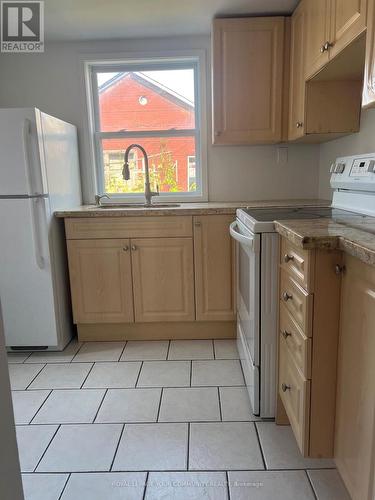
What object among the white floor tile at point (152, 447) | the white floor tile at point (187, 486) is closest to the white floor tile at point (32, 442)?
the white floor tile at point (152, 447)

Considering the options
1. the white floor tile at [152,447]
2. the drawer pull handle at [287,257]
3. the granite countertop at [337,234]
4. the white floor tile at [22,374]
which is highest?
the granite countertop at [337,234]

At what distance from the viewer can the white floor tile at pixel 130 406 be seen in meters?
1.71

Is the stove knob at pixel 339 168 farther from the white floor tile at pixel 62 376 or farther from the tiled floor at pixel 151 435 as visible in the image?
the white floor tile at pixel 62 376

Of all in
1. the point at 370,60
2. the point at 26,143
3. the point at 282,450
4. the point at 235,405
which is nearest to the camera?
the point at 370,60

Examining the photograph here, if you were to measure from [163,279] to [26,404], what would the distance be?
1.06m

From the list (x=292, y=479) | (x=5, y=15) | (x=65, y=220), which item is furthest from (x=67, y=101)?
(x=292, y=479)

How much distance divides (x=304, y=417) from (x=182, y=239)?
54.7 inches

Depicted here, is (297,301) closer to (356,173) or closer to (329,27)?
(356,173)

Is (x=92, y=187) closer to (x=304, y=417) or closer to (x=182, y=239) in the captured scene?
(x=182, y=239)

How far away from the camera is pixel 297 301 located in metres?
1.27

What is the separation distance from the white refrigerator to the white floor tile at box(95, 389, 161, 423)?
701 millimetres

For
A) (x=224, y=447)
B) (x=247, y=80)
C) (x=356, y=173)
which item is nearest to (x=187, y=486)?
(x=224, y=447)

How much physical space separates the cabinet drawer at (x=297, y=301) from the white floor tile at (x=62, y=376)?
4.16 ft

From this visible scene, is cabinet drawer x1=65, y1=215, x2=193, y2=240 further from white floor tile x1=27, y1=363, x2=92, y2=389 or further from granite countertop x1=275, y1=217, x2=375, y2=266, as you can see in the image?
granite countertop x1=275, y1=217, x2=375, y2=266
